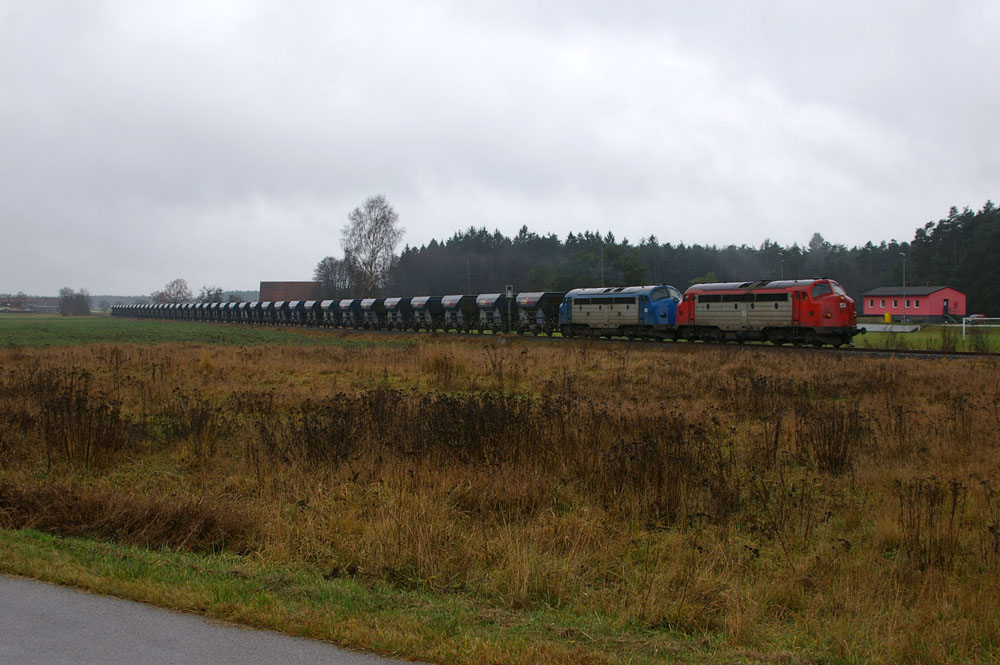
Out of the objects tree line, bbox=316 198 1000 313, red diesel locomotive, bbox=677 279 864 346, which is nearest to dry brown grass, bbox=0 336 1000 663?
red diesel locomotive, bbox=677 279 864 346

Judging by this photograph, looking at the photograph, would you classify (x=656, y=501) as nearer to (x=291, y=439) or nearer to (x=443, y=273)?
(x=291, y=439)

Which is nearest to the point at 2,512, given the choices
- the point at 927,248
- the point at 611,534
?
the point at 611,534

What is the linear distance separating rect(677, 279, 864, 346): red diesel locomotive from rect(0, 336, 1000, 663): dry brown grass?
49.8 ft

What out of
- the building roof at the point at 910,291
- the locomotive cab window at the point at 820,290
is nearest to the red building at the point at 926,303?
the building roof at the point at 910,291

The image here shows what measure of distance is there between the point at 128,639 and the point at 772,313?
31.1 m

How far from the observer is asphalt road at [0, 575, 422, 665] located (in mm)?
4273

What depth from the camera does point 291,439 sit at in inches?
421

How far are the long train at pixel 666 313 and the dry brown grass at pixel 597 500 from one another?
50.9 feet

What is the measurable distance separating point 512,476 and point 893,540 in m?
4.22

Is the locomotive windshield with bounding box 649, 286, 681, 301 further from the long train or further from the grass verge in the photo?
the grass verge

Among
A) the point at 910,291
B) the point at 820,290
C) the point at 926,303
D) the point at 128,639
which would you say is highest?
the point at 910,291

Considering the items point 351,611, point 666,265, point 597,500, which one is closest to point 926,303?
point 666,265

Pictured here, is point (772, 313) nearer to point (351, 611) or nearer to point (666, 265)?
point (351, 611)

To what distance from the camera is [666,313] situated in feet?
120
